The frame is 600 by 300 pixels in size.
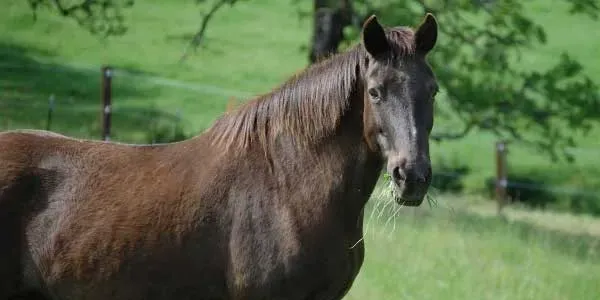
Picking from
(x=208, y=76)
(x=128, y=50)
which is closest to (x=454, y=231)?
(x=208, y=76)

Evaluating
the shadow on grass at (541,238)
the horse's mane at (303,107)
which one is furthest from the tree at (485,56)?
the horse's mane at (303,107)

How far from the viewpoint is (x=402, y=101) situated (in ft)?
14.6

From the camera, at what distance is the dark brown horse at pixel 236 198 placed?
15.1 feet

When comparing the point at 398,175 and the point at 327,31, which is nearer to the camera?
the point at 398,175

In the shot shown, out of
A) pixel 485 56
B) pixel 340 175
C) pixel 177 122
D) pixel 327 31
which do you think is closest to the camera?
pixel 340 175

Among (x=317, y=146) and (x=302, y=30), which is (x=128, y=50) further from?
(x=317, y=146)

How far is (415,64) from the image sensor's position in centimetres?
456

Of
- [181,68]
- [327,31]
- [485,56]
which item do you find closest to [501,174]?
[485,56]

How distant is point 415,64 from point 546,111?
11763 millimetres

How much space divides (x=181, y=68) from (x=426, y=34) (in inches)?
828

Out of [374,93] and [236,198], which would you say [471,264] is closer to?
[236,198]

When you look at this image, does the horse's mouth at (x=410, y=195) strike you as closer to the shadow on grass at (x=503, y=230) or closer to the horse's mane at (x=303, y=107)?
the horse's mane at (x=303, y=107)

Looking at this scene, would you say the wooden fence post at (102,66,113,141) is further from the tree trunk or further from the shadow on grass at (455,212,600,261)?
the shadow on grass at (455,212,600,261)

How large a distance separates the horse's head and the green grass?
1.92 m
